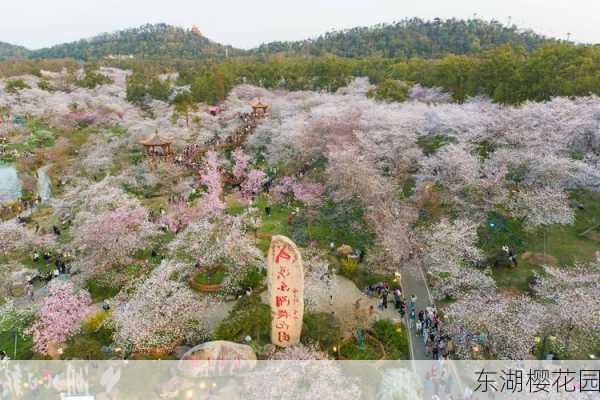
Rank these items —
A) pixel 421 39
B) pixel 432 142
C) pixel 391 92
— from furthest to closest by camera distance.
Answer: pixel 421 39, pixel 391 92, pixel 432 142

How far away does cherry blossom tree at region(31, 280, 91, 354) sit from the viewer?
51.3 ft

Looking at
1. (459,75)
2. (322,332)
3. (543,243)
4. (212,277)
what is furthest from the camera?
(459,75)

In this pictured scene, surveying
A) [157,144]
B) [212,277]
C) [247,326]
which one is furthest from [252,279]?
[157,144]

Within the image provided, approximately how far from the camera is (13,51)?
183 m

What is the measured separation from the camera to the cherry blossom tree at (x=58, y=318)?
15.6m

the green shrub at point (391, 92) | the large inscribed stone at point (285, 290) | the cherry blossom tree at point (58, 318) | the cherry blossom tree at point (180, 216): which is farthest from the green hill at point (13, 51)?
the large inscribed stone at point (285, 290)

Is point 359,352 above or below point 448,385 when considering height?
above

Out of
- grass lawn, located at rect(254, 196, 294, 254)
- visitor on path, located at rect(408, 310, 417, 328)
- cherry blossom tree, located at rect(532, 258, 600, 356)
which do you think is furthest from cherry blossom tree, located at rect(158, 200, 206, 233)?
cherry blossom tree, located at rect(532, 258, 600, 356)

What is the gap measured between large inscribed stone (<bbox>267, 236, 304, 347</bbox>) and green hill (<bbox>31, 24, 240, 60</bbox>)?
128921 mm

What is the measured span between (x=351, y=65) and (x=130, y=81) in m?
32.6

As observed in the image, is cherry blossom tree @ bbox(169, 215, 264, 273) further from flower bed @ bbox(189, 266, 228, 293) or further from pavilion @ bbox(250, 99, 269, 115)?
pavilion @ bbox(250, 99, 269, 115)

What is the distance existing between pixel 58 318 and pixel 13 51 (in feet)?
709

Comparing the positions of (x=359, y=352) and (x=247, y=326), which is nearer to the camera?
(x=359, y=352)

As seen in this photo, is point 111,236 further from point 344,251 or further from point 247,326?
point 344,251
